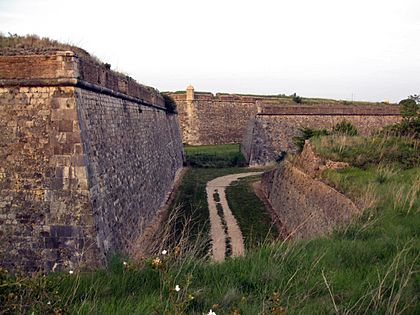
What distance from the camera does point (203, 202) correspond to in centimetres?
1564

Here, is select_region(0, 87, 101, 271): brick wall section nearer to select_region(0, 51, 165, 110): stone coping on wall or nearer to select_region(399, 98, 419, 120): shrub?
select_region(0, 51, 165, 110): stone coping on wall

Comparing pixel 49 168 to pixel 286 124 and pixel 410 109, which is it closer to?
pixel 410 109

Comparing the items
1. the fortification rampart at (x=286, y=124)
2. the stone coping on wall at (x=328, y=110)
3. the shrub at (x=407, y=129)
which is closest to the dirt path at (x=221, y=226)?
the shrub at (x=407, y=129)

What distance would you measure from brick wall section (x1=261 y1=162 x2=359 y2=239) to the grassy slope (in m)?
1.68

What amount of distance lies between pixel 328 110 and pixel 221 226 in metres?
19.1

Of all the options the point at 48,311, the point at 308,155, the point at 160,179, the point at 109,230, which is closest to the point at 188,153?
the point at 160,179

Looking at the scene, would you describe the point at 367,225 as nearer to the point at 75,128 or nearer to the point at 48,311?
the point at 48,311

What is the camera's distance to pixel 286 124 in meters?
28.0

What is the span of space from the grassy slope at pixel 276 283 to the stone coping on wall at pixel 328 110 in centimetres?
2297

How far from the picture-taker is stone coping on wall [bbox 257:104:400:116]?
27.7 metres

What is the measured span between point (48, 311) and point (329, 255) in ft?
9.30

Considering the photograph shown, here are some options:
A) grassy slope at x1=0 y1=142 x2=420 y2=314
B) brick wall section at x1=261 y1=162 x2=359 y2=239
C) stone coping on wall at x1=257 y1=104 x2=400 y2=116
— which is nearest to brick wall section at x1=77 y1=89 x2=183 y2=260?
brick wall section at x1=261 y1=162 x2=359 y2=239

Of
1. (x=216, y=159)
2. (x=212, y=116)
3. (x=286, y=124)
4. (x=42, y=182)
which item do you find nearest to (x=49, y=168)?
(x=42, y=182)

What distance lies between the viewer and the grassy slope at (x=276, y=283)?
2934 millimetres
